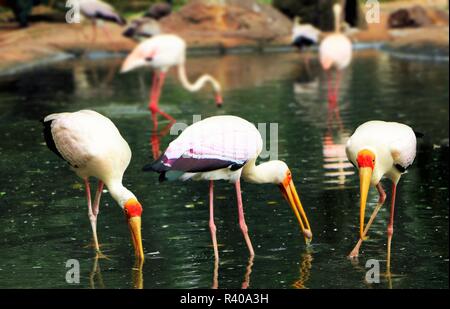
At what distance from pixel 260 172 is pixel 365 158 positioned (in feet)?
2.75

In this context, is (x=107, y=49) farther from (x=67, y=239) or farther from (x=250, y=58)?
(x=67, y=239)

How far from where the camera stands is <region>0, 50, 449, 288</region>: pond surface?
7621 millimetres

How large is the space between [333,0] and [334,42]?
51.6 ft

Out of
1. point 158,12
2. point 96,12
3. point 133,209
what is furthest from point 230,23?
point 133,209

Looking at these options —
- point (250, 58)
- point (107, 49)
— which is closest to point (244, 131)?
point (250, 58)

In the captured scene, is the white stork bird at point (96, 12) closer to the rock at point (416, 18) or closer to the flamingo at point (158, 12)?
the flamingo at point (158, 12)

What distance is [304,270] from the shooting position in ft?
25.2

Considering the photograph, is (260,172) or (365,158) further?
(260,172)

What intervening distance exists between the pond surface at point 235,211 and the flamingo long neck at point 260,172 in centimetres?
57

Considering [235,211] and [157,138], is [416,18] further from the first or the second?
[235,211]

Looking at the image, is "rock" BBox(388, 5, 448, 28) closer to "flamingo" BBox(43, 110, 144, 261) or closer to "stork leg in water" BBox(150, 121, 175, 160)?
"stork leg in water" BBox(150, 121, 175, 160)

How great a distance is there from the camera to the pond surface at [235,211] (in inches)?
300

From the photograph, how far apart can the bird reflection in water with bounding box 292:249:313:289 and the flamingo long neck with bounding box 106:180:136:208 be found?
1153mm

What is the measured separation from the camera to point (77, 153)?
7957 mm
